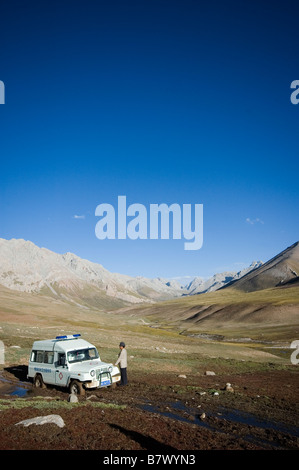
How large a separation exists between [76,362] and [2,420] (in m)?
7.01

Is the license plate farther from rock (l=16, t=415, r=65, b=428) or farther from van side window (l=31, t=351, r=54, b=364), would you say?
rock (l=16, t=415, r=65, b=428)

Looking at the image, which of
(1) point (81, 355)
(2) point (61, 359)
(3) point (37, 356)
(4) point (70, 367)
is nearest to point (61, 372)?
(2) point (61, 359)

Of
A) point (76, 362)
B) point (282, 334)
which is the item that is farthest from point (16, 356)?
point (282, 334)

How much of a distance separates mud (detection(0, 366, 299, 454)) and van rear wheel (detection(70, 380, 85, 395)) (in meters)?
0.52

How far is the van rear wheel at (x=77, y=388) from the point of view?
1919 cm

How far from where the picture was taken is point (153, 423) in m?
14.0

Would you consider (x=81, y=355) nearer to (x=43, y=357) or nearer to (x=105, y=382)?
(x=105, y=382)

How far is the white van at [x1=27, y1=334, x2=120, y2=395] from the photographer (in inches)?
770

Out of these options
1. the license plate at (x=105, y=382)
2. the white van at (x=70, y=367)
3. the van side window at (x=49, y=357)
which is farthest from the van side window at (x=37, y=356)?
the license plate at (x=105, y=382)

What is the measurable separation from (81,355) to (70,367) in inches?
47.2

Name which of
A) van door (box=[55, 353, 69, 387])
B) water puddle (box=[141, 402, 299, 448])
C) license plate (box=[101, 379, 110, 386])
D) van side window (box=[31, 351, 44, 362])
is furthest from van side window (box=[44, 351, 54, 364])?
water puddle (box=[141, 402, 299, 448])

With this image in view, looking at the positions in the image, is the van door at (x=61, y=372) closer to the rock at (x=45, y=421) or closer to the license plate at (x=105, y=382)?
the license plate at (x=105, y=382)

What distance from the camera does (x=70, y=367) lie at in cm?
2014

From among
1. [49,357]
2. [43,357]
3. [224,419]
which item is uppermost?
[49,357]
